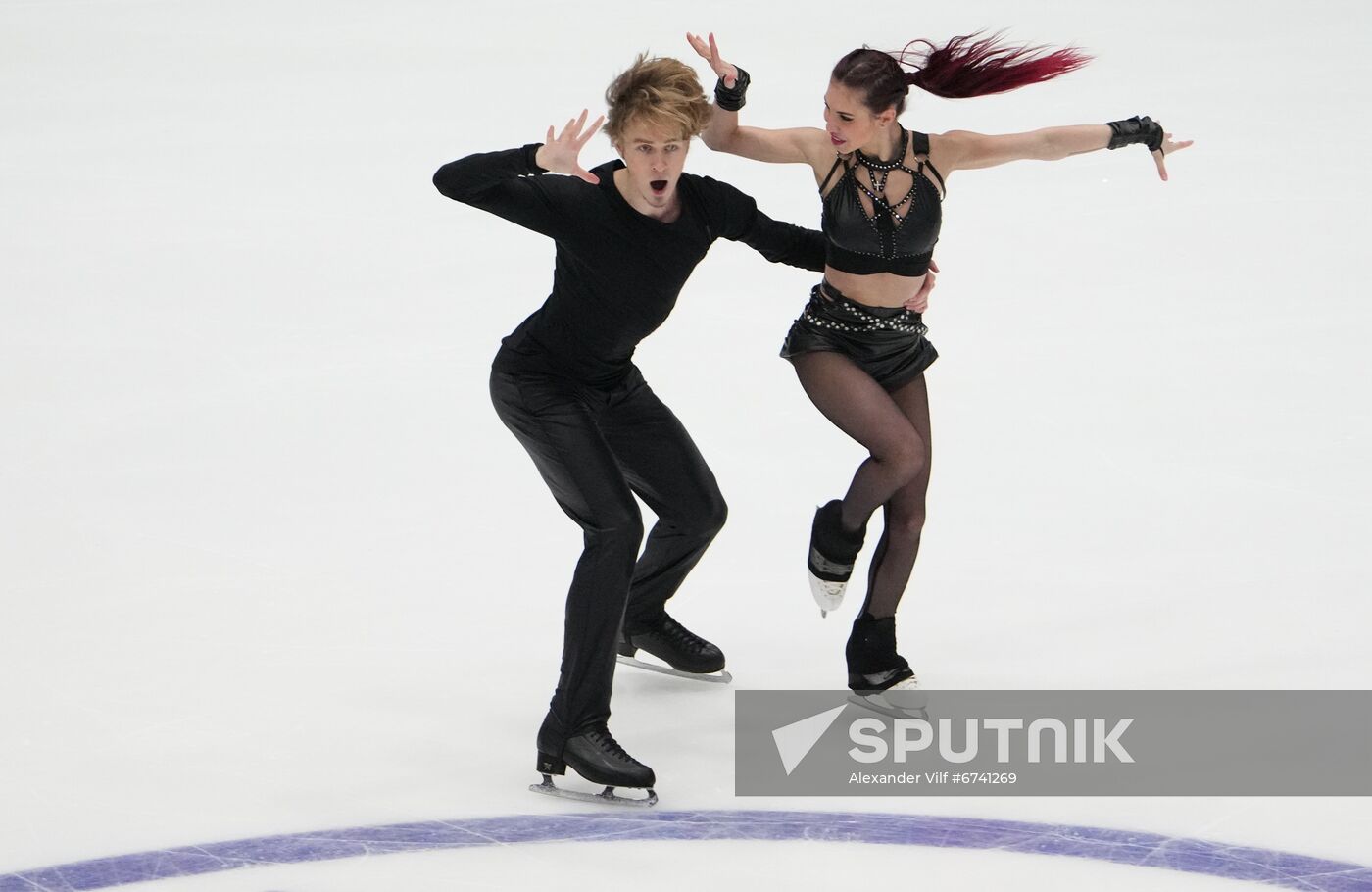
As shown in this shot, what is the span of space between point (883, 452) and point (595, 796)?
1057 millimetres

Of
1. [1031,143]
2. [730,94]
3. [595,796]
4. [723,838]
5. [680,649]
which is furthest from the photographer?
[680,649]

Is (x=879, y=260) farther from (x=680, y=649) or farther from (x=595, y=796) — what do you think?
(x=595, y=796)

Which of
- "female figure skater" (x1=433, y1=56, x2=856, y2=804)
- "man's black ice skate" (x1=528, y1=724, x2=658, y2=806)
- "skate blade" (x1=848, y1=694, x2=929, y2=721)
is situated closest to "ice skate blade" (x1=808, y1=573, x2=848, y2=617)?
"skate blade" (x1=848, y1=694, x2=929, y2=721)

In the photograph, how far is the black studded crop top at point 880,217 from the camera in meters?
4.16

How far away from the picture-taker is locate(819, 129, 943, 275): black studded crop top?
416cm

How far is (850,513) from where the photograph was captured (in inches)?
169

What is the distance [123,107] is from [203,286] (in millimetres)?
2245

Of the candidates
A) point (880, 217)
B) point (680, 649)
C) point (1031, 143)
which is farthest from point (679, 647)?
point (1031, 143)

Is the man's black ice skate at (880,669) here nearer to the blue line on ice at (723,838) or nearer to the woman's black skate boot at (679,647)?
the woman's black skate boot at (679,647)

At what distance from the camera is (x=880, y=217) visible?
→ 4.16 metres

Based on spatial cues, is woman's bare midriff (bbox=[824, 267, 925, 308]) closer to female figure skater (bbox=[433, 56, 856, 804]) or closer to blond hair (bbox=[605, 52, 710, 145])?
female figure skater (bbox=[433, 56, 856, 804])

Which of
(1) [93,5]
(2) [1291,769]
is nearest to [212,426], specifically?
(2) [1291,769]

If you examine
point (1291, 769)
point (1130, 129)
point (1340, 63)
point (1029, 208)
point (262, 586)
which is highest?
point (1340, 63)

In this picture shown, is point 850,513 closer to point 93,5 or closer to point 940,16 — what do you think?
point 940,16
